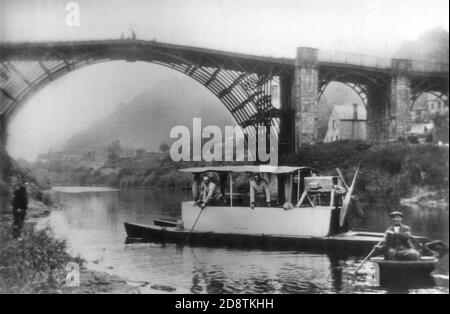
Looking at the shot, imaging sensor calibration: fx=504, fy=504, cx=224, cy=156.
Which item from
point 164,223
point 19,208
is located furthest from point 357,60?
point 19,208

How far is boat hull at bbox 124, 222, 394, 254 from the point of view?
1212cm

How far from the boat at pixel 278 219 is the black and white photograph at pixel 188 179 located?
0.04 metres

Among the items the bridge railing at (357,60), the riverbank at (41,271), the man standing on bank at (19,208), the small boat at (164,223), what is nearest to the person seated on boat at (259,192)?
the small boat at (164,223)

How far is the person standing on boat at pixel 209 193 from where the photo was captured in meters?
13.5

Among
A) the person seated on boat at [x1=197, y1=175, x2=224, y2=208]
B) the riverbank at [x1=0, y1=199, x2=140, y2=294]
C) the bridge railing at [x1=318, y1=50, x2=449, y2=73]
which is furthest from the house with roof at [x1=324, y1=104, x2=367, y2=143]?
the riverbank at [x1=0, y1=199, x2=140, y2=294]

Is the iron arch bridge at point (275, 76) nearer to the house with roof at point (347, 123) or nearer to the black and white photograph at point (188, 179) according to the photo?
the black and white photograph at point (188, 179)

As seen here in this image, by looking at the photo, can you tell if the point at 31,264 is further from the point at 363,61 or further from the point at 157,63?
the point at 363,61

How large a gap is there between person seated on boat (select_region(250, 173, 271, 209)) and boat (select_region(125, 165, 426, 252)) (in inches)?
6.2

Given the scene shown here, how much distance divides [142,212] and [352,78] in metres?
11.6

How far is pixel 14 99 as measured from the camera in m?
15.9

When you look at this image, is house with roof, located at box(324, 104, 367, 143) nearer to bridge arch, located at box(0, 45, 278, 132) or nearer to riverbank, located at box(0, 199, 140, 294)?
bridge arch, located at box(0, 45, 278, 132)

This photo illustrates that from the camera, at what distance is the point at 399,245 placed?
995cm
